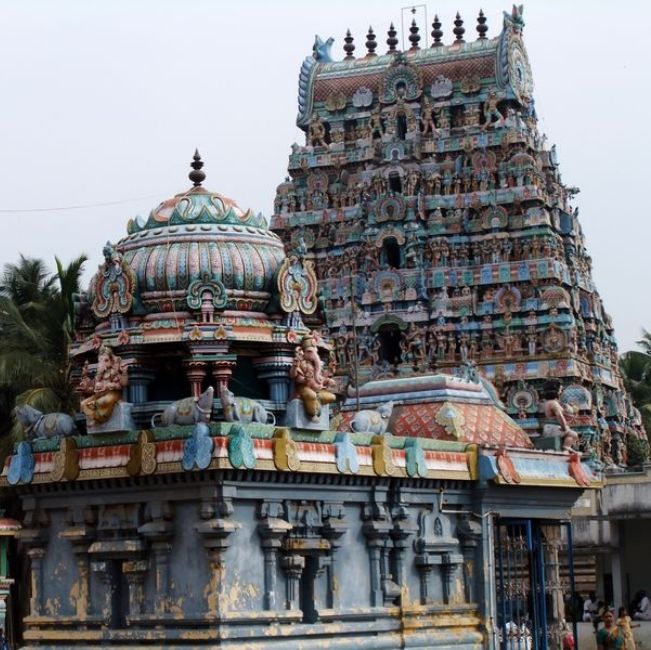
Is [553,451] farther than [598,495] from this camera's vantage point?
No

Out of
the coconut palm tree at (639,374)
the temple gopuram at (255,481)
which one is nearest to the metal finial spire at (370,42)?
the coconut palm tree at (639,374)

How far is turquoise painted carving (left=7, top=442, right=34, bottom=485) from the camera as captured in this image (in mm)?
24438

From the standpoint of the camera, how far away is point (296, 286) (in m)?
25.0

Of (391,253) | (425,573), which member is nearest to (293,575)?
(425,573)

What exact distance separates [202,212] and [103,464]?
4318 millimetres

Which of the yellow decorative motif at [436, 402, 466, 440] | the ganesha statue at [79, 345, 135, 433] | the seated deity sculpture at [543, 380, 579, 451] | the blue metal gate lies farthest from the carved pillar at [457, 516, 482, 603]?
the ganesha statue at [79, 345, 135, 433]

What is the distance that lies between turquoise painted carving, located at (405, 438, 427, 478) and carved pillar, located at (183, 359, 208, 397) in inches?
136

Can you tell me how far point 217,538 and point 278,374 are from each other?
11.5ft

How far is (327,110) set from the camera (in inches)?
2886

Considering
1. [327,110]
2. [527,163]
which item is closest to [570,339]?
[527,163]

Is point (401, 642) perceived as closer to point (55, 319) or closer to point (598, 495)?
point (55, 319)

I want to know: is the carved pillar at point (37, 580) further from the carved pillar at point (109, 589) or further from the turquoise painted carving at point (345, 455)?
the turquoise painted carving at point (345, 455)

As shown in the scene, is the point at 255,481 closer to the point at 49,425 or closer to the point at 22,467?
the point at 22,467

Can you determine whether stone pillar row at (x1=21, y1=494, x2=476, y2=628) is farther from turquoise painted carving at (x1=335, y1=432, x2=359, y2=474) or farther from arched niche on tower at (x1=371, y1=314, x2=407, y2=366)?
arched niche on tower at (x1=371, y1=314, x2=407, y2=366)
